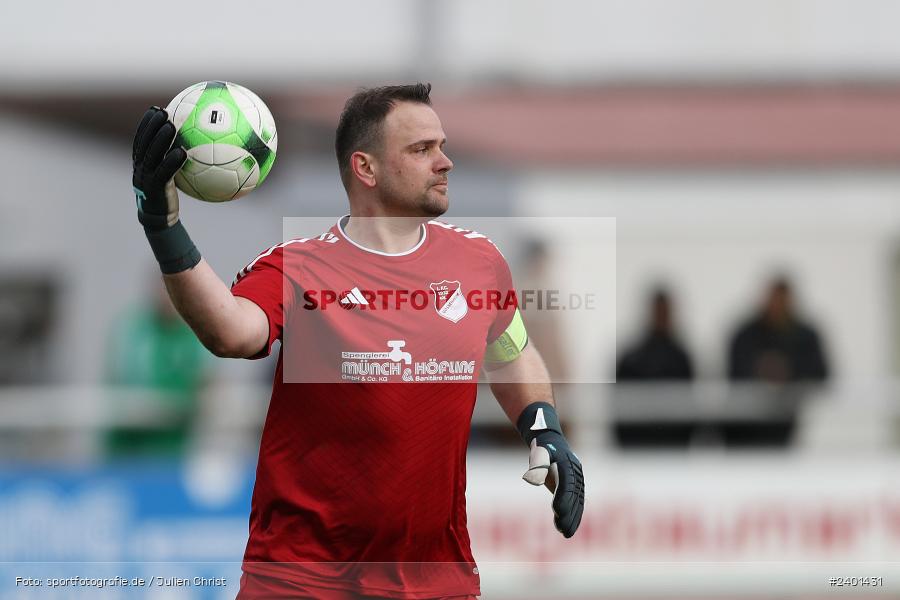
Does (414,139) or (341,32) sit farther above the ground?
(341,32)

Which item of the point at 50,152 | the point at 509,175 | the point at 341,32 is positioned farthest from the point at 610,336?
the point at 50,152

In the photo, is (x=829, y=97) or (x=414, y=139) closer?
(x=414, y=139)

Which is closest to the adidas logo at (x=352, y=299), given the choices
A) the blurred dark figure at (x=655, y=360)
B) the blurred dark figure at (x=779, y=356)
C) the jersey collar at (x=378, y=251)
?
the jersey collar at (x=378, y=251)

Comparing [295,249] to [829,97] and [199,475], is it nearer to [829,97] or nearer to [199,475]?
[199,475]

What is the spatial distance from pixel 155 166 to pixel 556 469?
149 centimetres

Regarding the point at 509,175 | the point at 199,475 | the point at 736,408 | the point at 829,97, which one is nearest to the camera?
the point at 199,475

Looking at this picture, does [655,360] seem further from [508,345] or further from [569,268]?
[508,345]

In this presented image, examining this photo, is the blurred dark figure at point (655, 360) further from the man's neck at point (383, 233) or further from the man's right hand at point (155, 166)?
the man's right hand at point (155, 166)

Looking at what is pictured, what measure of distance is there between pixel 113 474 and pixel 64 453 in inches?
51.6

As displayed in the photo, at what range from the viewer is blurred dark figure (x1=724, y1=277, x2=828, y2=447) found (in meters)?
9.96

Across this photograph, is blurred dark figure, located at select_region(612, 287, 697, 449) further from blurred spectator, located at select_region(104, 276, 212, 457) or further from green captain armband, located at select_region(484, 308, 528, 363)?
green captain armband, located at select_region(484, 308, 528, 363)

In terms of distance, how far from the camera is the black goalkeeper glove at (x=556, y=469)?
13.7 feet

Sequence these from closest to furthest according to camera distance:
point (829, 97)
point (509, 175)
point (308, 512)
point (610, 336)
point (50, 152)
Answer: point (308, 512), point (610, 336), point (509, 175), point (829, 97), point (50, 152)

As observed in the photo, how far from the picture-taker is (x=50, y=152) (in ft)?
55.3
